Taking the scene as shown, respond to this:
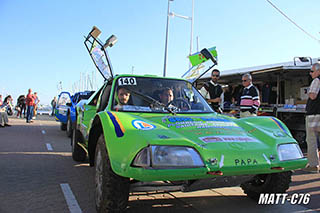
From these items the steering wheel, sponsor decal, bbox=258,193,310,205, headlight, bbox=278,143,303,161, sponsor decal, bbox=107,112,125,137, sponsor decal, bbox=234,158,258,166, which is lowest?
sponsor decal, bbox=258,193,310,205

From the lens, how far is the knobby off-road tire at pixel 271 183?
3.17m

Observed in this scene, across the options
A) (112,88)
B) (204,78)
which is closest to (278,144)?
(112,88)

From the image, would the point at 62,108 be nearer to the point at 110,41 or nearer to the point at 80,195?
the point at 110,41

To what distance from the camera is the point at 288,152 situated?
2805mm

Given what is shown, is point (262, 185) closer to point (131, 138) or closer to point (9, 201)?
point (131, 138)

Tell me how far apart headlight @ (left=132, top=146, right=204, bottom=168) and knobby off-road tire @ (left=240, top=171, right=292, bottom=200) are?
38.3 inches

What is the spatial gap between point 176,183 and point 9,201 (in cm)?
222

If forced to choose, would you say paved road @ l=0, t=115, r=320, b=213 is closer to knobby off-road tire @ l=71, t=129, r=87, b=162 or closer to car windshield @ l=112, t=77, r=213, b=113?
knobby off-road tire @ l=71, t=129, r=87, b=162

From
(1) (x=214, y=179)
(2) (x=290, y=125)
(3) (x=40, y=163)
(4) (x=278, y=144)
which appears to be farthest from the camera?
(2) (x=290, y=125)

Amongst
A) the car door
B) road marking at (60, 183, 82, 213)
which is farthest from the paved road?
the car door

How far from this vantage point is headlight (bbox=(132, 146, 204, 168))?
7.70 feet

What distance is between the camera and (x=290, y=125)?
9188mm

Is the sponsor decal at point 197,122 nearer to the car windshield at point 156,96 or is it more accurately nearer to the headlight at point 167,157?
the car windshield at point 156,96

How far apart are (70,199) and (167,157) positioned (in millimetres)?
1827
